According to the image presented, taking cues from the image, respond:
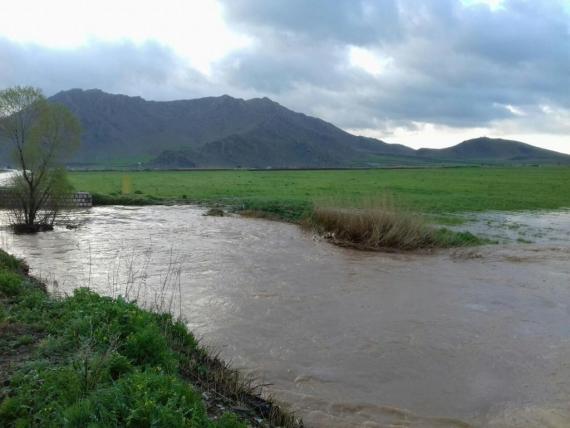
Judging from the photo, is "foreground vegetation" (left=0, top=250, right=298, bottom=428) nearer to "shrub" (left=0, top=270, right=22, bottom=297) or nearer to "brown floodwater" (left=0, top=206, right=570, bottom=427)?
"shrub" (left=0, top=270, right=22, bottom=297)

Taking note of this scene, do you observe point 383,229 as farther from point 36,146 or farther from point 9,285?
point 36,146

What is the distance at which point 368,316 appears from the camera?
44.7 ft

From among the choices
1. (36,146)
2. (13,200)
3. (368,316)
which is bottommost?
(368,316)

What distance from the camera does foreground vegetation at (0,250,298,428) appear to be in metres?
5.76

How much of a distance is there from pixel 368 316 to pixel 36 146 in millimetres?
22113

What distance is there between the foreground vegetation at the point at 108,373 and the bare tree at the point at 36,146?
19747 mm

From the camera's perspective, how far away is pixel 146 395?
5.83 m

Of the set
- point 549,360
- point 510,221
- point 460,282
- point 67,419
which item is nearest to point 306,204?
point 510,221

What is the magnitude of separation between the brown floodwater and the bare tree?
3365mm

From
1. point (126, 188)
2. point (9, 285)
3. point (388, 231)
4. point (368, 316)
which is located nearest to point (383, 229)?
point (388, 231)

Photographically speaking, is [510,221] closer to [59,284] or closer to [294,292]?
[294,292]

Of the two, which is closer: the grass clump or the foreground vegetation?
the foreground vegetation

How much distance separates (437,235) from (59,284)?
16.6 meters

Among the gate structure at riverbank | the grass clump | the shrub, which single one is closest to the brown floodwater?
the grass clump
